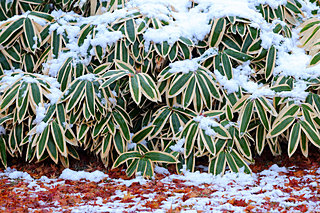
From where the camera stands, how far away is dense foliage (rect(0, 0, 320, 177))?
8.13 ft

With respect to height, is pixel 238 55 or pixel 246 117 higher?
pixel 238 55

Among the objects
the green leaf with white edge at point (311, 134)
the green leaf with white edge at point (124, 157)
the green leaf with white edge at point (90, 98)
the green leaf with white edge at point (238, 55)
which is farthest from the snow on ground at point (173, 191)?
the green leaf with white edge at point (238, 55)

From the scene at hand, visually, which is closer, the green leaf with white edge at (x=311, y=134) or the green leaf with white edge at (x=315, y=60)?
the green leaf with white edge at (x=311, y=134)

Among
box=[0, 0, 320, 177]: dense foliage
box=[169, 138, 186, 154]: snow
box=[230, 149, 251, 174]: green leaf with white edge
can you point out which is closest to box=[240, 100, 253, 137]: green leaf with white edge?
box=[0, 0, 320, 177]: dense foliage

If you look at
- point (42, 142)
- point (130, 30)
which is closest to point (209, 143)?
point (130, 30)

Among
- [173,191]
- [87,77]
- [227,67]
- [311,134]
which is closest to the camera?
[173,191]

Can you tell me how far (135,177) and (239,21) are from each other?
1.24 metres

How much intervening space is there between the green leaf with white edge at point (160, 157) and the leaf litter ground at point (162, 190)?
0.10 metres

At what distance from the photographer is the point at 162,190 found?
222 centimetres

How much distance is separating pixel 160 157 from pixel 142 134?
0.22 meters

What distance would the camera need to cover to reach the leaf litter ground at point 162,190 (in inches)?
76.5

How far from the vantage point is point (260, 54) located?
274 cm

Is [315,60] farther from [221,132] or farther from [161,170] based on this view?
[161,170]

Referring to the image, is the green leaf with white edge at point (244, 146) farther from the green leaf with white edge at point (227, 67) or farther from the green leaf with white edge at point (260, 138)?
the green leaf with white edge at point (227, 67)
